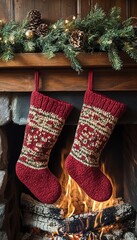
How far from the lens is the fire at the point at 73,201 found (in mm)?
1942

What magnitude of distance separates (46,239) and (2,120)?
750mm

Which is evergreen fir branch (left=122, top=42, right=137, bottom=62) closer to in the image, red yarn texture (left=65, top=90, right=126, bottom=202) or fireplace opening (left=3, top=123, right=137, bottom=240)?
red yarn texture (left=65, top=90, right=126, bottom=202)

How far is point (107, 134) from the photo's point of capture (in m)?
1.56

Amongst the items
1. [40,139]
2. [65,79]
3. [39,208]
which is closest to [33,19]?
[65,79]

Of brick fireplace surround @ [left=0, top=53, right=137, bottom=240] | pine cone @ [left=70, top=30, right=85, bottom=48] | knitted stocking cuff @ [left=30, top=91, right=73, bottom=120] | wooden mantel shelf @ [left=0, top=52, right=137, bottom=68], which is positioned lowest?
knitted stocking cuff @ [left=30, top=91, right=73, bottom=120]

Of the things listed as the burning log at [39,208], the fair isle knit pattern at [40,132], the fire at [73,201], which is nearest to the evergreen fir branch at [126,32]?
the fair isle knit pattern at [40,132]

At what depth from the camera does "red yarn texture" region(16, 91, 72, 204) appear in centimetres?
154

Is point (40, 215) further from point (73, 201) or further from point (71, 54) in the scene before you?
point (71, 54)

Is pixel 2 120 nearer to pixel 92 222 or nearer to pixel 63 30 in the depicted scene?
pixel 63 30

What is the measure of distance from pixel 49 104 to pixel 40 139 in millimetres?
160

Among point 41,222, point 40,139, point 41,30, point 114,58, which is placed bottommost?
point 41,222

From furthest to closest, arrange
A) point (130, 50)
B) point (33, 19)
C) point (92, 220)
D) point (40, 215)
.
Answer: point (40, 215), point (92, 220), point (33, 19), point (130, 50)

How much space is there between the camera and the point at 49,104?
60.4 inches

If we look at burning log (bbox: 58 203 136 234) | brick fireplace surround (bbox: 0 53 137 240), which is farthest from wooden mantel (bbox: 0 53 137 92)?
burning log (bbox: 58 203 136 234)
